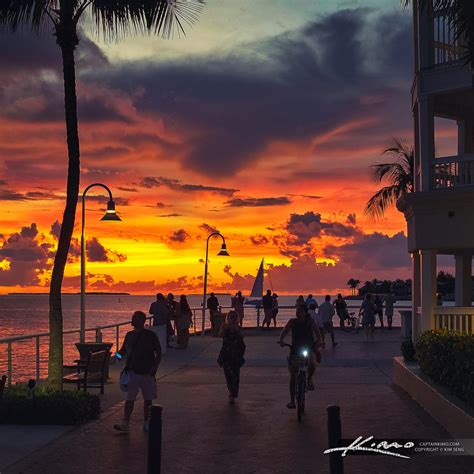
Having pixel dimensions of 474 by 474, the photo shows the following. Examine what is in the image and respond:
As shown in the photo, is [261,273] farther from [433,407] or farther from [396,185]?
[433,407]

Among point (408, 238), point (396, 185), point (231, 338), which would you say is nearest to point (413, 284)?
point (408, 238)

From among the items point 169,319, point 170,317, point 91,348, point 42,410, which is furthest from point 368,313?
point 42,410

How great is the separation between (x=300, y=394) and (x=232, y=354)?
3.00 meters

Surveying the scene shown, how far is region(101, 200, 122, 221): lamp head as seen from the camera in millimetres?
26672

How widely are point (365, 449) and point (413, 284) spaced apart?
12.7 metres

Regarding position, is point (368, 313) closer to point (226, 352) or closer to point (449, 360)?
point (226, 352)

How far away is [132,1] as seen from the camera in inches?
642

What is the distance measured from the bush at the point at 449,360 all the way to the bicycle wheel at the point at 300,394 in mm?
2326

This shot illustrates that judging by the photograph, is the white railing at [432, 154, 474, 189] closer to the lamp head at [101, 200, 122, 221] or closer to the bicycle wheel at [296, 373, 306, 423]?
the bicycle wheel at [296, 373, 306, 423]

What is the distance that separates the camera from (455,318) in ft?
66.0

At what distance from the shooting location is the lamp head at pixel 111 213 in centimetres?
2667

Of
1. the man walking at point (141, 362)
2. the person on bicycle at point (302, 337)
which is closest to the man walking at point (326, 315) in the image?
the person on bicycle at point (302, 337)

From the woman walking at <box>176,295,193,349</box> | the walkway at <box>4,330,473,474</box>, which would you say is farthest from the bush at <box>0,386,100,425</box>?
the woman walking at <box>176,295,193,349</box>

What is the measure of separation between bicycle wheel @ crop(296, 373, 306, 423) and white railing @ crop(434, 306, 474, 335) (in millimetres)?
5577
